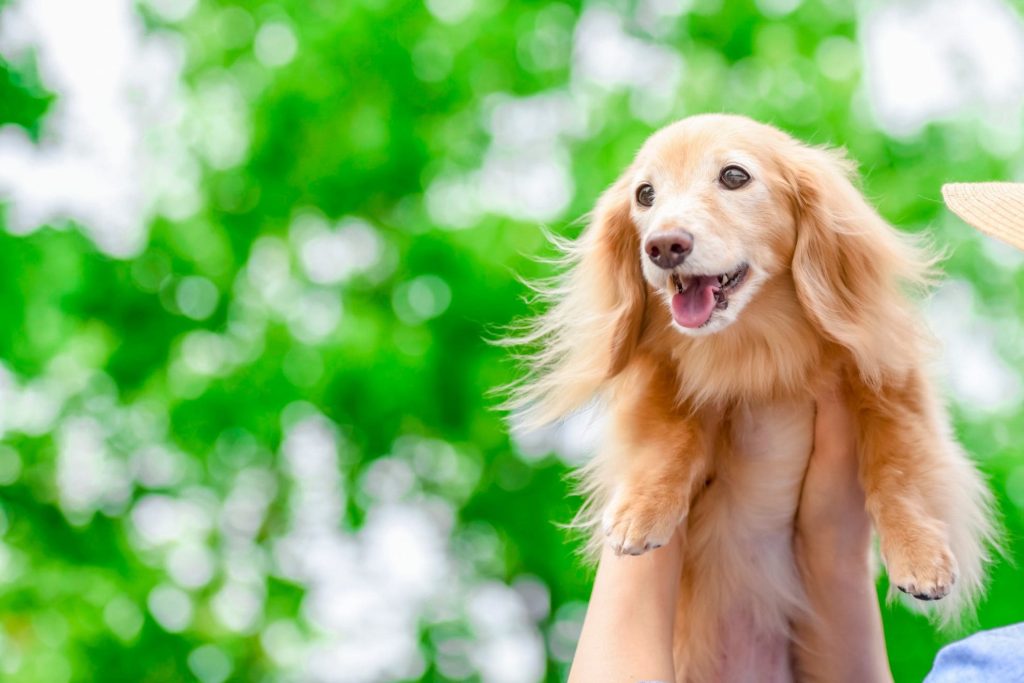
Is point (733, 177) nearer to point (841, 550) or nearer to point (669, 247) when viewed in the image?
point (669, 247)

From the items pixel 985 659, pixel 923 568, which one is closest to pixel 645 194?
pixel 923 568

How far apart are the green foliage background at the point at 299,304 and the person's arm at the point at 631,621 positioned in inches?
141

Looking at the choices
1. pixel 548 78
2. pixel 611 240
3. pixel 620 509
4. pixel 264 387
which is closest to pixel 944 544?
pixel 620 509

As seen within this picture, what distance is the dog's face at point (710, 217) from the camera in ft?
5.50

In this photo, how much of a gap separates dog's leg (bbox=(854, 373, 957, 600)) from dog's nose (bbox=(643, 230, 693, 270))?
462 millimetres

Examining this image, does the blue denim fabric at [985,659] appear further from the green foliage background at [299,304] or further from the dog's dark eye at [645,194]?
the green foliage background at [299,304]

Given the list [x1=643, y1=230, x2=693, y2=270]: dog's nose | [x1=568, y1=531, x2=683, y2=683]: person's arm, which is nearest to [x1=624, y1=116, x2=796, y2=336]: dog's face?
[x1=643, y1=230, x2=693, y2=270]: dog's nose

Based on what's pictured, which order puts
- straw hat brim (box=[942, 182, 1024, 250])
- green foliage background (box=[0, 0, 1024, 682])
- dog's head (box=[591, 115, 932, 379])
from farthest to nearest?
green foliage background (box=[0, 0, 1024, 682]) → dog's head (box=[591, 115, 932, 379]) → straw hat brim (box=[942, 182, 1024, 250])

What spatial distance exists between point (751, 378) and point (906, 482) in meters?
0.32

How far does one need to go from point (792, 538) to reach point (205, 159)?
475cm

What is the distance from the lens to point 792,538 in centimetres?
196

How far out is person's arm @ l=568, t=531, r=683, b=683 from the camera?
152 centimetres

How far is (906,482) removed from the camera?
5.72 feet

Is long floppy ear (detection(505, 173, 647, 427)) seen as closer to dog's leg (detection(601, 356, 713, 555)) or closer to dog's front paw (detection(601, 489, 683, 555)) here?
dog's leg (detection(601, 356, 713, 555))
